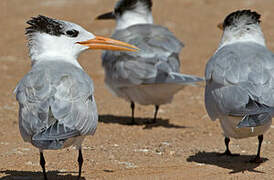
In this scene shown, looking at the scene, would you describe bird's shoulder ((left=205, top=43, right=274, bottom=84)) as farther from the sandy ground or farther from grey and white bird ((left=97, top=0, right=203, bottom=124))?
grey and white bird ((left=97, top=0, right=203, bottom=124))

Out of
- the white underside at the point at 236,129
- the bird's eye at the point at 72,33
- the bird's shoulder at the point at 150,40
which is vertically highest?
the bird's eye at the point at 72,33

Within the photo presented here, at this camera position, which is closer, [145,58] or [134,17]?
[145,58]

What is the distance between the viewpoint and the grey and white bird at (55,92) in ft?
14.7

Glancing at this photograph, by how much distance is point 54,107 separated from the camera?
4512 millimetres

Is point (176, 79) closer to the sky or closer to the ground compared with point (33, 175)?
closer to the sky

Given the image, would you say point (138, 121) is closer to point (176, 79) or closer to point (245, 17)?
point (176, 79)

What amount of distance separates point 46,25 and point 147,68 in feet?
8.76

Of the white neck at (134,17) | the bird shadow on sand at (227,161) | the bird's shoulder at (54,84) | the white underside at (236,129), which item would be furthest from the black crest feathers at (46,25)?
the white neck at (134,17)

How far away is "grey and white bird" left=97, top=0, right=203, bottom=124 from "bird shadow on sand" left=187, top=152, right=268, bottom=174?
150 cm

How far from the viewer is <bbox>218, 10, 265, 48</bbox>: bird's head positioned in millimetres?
5926

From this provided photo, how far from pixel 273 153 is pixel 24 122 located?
2711 millimetres

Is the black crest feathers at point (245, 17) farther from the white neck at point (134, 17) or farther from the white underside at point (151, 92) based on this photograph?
the white neck at point (134, 17)

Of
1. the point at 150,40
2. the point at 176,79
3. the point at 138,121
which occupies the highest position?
the point at 150,40

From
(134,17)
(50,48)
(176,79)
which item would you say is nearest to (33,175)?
(50,48)
